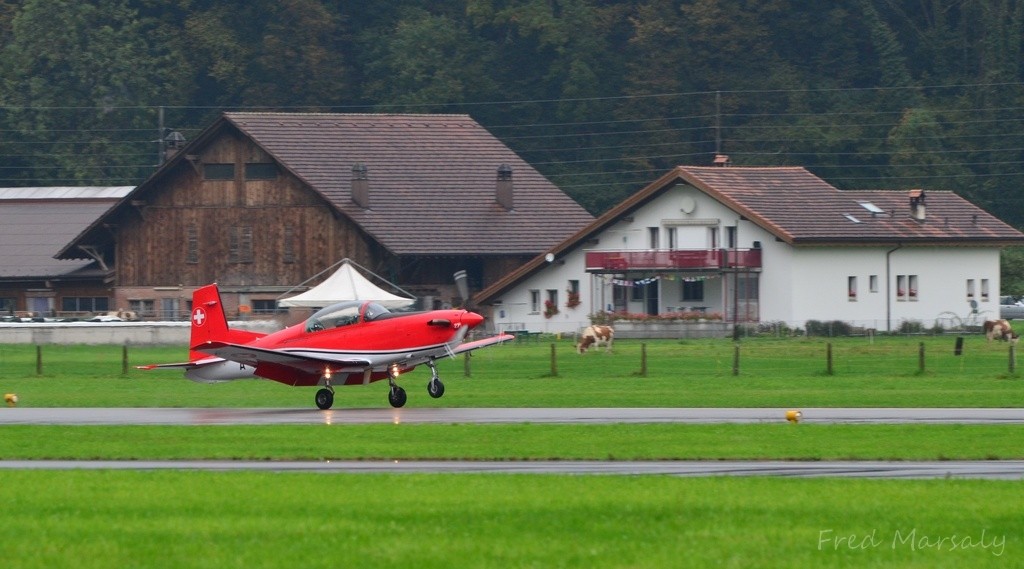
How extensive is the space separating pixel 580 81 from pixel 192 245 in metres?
37.2

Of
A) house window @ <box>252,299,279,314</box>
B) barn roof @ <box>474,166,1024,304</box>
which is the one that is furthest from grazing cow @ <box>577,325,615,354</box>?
house window @ <box>252,299,279,314</box>

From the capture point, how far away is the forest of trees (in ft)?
335

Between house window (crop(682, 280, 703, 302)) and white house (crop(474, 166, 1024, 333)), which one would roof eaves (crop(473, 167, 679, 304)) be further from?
house window (crop(682, 280, 703, 302))

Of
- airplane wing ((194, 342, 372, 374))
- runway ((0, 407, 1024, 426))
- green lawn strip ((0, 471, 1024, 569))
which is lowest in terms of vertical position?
green lawn strip ((0, 471, 1024, 569))

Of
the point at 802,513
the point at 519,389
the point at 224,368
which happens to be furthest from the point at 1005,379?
the point at 802,513

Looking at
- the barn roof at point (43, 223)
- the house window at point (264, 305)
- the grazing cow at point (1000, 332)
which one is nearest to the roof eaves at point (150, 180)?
the barn roof at point (43, 223)

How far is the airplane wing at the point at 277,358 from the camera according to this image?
3231cm

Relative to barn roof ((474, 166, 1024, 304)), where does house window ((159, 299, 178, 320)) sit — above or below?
below

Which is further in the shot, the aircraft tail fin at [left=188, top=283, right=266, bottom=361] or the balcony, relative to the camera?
the balcony

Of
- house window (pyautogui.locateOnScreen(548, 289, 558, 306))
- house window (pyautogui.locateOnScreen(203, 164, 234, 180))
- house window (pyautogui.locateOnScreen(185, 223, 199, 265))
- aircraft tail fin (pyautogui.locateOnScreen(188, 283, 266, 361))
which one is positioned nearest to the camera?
aircraft tail fin (pyautogui.locateOnScreen(188, 283, 266, 361))

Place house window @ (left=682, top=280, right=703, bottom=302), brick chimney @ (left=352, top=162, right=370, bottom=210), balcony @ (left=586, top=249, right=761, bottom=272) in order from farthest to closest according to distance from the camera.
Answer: brick chimney @ (left=352, top=162, right=370, bottom=210) → house window @ (left=682, top=280, right=703, bottom=302) → balcony @ (left=586, top=249, right=761, bottom=272)

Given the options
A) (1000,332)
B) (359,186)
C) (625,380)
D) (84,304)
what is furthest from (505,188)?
(625,380)

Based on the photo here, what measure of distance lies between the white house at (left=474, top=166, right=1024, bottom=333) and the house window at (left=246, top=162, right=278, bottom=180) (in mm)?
10251

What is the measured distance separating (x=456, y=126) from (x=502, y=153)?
303 cm
